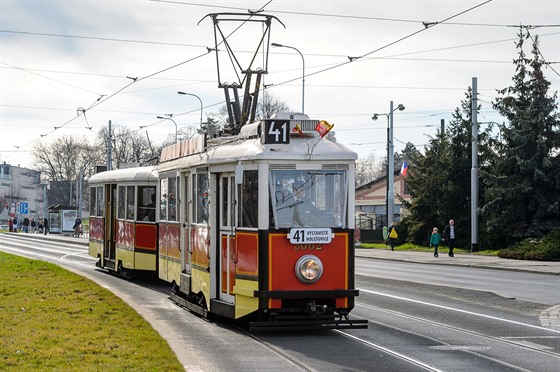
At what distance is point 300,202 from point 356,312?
4296 mm

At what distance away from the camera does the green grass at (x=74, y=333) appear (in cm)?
1038

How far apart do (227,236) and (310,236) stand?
1.61 metres

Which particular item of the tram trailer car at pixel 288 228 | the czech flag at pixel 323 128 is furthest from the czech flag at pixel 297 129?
the czech flag at pixel 323 128

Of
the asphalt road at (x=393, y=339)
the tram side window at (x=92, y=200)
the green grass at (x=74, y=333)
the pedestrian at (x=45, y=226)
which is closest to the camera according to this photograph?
the green grass at (x=74, y=333)

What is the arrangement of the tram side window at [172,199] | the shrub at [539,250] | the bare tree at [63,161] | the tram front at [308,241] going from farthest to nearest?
the bare tree at [63,161], the shrub at [539,250], the tram side window at [172,199], the tram front at [308,241]

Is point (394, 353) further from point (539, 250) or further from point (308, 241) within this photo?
point (539, 250)

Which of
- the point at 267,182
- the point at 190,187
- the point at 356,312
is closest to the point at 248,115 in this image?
the point at 190,187

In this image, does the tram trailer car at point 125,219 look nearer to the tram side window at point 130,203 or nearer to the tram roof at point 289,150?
the tram side window at point 130,203

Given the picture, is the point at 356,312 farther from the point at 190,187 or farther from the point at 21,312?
the point at 21,312

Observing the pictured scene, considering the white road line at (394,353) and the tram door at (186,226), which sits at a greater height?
the tram door at (186,226)

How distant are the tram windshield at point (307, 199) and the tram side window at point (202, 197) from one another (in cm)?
202

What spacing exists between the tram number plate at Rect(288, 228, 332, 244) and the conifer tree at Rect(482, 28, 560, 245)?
31956 mm

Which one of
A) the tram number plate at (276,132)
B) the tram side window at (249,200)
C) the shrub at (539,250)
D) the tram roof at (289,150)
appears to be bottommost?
the shrub at (539,250)

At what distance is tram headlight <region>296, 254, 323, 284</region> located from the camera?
13703mm
